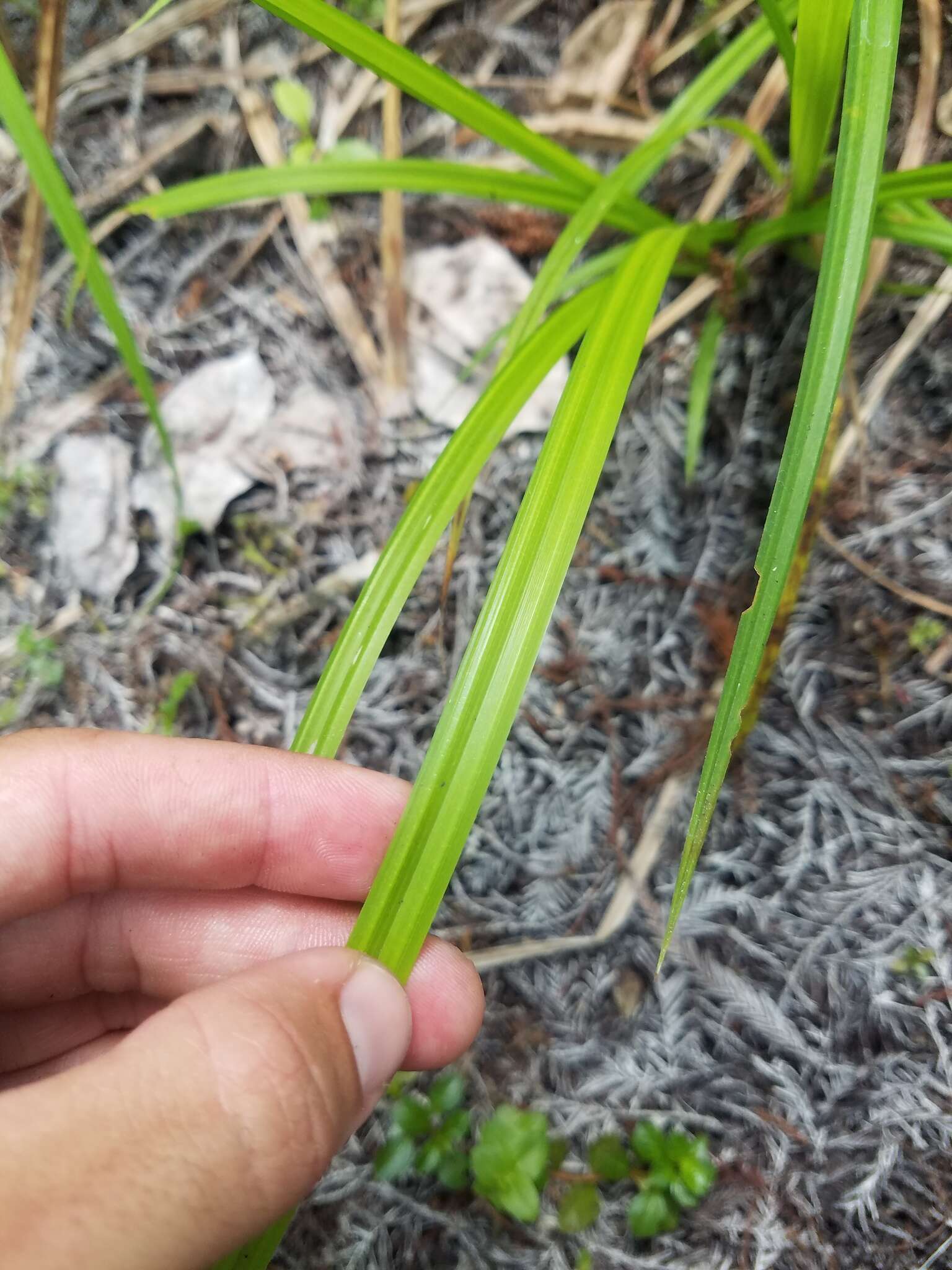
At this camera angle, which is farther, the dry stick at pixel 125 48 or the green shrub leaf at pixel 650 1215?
the dry stick at pixel 125 48

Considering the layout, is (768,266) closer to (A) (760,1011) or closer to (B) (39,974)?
(A) (760,1011)

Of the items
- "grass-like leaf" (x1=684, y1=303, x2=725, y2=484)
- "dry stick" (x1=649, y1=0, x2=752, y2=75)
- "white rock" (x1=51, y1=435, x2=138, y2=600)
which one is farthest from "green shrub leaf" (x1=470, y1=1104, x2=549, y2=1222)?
"dry stick" (x1=649, y1=0, x2=752, y2=75)

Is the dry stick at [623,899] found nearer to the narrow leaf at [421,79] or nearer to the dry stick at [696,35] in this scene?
the narrow leaf at [421,79]

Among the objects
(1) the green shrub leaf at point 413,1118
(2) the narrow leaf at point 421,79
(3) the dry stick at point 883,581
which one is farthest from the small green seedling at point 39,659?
(3) the dry stick at point 883,581

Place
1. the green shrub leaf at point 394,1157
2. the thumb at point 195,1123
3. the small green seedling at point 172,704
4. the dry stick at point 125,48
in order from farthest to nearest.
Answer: the dry stick at point 125,48
the small green seedling at point 172,704
the green shrub leaf at point 394,1157
the thumb at point 195,1123

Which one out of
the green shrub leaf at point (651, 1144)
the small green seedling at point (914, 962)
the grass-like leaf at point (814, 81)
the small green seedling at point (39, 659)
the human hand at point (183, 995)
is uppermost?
the grass-like leaf at point (814, 81)

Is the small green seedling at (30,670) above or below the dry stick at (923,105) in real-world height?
below
